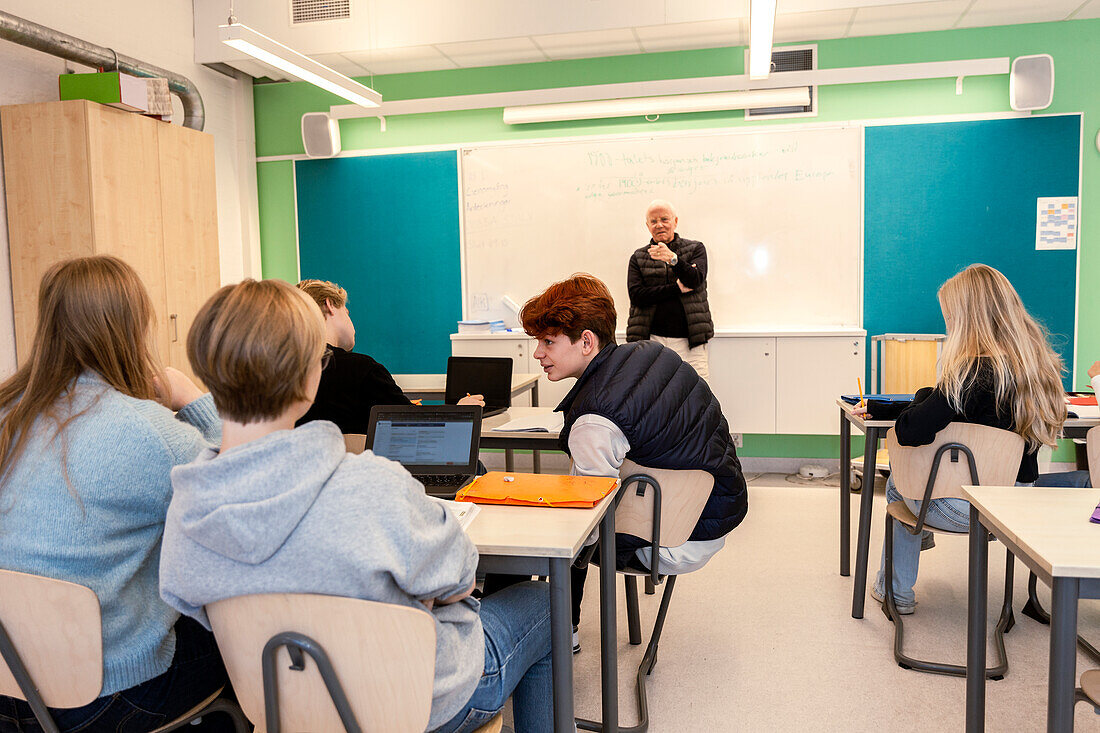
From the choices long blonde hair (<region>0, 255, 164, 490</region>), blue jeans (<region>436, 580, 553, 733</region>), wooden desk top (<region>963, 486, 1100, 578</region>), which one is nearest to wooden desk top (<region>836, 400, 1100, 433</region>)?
wooden desk top (<region>963, 486, 1100, 578</region>)

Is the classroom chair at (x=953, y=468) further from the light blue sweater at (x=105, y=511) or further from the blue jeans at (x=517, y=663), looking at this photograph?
the light blue sweater at (x=105, y=511)

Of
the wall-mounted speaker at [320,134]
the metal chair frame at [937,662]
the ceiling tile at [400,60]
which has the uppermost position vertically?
the ceiling tile at [400,60]

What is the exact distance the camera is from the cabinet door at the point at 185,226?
15.1ft

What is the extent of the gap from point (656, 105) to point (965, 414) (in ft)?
10.9

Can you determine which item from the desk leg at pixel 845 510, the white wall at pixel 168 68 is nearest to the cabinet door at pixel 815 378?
the desk leg at pixel 845 510

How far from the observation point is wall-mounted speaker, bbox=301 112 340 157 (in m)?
5.77

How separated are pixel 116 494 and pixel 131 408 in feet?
0.53

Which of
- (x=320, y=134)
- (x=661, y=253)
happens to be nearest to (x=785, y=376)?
(x=661, y=253)

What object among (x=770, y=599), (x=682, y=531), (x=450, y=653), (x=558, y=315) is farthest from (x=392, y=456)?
(x=770, y=599)

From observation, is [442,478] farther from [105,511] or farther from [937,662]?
[937,662]

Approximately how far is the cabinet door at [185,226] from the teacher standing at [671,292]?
97.1 inches

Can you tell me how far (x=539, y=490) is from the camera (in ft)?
6.51

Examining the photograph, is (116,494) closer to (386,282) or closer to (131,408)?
(131,408)

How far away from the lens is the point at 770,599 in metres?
3.26
